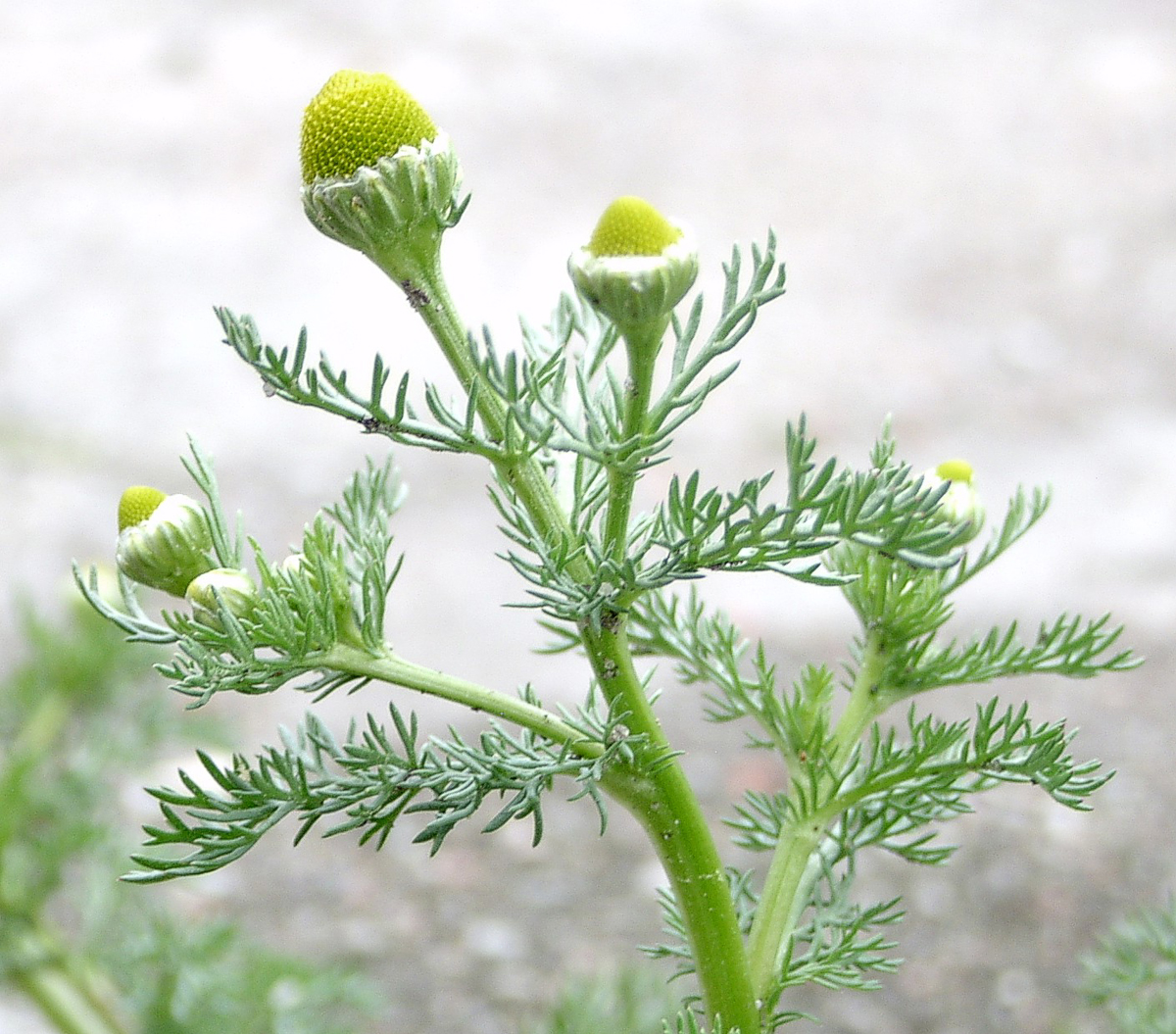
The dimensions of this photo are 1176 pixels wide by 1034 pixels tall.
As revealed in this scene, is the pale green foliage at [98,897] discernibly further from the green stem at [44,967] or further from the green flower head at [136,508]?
the green flower head at [136,508]

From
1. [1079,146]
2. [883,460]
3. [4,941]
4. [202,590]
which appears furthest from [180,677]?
[1079,146]

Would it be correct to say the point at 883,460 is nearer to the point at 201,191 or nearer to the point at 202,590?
the point at 202,590

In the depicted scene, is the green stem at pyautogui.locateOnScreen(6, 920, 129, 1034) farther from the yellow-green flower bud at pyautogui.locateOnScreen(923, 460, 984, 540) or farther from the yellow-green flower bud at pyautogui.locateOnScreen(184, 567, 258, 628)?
the yellow-green flower bud at pyautogui.locateOnScreen(923, 460, 984, 540)

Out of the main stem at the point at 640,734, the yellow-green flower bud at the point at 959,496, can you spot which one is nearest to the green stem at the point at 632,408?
the main stem at the point at 640,734

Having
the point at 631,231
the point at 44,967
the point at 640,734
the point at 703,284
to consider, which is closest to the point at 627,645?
the point at 640,734

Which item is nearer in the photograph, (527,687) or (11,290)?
(527,687)

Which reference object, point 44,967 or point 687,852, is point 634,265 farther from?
point 44,967
